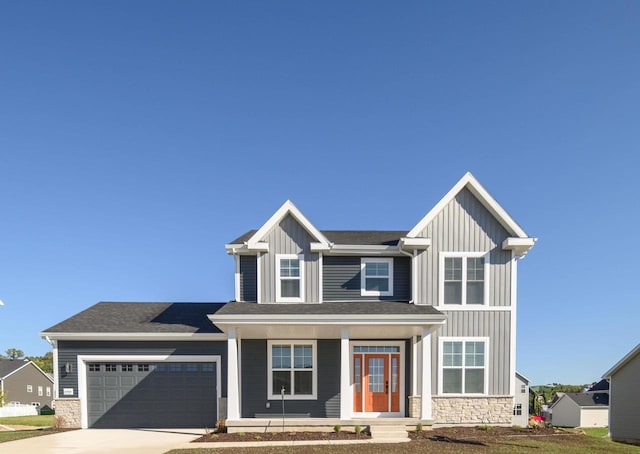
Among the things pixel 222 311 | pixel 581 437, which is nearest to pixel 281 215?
pixel 222 311

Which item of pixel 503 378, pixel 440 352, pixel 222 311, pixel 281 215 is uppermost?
pixel 281 215

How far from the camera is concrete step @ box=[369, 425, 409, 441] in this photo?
10.9 meters

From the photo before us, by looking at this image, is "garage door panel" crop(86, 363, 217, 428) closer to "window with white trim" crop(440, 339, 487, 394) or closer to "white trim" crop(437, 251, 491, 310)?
"window with white trim" crop(440, 339, 487, 394)

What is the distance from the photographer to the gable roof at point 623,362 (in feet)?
66.4

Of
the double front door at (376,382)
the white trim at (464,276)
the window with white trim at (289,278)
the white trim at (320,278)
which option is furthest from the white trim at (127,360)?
the white trim at (464,276)

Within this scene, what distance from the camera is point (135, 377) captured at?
13.9 meters

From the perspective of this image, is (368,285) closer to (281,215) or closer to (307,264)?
(307,264)

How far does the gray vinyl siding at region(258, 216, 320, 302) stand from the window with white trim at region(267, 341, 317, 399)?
1.80 metres

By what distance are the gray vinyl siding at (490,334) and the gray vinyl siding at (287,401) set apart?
3508mm

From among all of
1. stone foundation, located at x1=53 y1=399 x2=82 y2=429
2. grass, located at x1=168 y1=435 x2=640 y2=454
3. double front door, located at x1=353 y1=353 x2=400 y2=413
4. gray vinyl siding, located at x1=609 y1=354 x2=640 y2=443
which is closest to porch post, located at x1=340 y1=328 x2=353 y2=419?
grass, located at x1=168 y1=435 x2=640 y2=454

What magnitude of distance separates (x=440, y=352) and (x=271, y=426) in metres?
6.15

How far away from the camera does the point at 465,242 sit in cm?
1340

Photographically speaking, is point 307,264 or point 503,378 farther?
point 307,264

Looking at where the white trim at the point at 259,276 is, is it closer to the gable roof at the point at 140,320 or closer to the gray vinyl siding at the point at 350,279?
the gable roof at the point at 140,320
